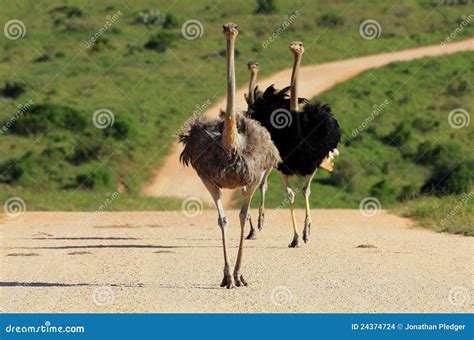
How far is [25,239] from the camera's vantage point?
52.4ft

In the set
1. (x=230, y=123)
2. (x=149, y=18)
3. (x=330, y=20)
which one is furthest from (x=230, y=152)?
(x=330, y=20)

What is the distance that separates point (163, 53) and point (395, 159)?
47.3 feet

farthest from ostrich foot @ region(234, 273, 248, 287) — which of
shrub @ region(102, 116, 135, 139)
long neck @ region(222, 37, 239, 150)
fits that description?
shrub @ region(102, 116, 135, 139)

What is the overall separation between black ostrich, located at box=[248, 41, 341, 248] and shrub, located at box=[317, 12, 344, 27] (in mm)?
33647

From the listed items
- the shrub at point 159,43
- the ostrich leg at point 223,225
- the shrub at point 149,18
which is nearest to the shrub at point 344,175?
the shrub at point 159,43

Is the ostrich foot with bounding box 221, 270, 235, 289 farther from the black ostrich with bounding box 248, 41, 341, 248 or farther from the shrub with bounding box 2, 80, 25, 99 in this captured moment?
the shrub with bounding box 2, 80, 25, 99

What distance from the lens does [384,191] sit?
27750 mm

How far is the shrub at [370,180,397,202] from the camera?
27.1 metres

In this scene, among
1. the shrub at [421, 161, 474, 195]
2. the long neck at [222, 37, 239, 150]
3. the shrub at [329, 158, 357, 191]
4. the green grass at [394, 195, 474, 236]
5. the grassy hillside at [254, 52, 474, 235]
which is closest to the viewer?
the long neck at [222, 37, 239, 150]

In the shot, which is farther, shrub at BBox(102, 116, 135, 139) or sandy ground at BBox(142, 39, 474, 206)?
shrub at BBox(102, 116, 135, 139)

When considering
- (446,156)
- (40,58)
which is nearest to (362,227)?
(446,156)

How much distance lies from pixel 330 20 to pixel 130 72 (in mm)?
12320

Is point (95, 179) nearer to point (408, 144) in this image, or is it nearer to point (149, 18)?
point (408, 144)

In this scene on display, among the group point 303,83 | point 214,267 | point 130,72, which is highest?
point 130,72
